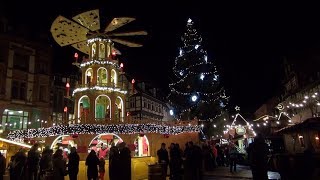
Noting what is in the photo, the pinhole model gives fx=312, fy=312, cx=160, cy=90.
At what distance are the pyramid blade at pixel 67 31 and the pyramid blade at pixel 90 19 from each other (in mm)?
415

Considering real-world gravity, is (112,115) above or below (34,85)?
below

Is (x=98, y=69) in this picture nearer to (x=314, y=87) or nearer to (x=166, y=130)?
(x=166, y=130)

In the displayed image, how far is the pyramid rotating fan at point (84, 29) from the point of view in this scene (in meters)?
27.9

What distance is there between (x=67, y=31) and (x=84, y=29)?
156 cm

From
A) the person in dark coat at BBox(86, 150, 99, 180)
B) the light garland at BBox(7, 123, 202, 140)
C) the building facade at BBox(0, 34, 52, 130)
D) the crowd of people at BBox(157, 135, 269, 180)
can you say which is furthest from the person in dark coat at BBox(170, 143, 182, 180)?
the building facade at BBox(0, 34, 52, 130)

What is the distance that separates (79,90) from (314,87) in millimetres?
25453

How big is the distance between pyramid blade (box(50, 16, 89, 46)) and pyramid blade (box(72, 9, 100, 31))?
42cm

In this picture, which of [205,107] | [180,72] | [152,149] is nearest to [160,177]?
[152,149]

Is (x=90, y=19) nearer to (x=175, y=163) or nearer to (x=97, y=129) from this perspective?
(x=97, y=129)

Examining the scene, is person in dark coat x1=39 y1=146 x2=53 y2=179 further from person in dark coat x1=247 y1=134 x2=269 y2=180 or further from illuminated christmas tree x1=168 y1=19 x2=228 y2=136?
illuminated christmas tree x1=168 y1=19 x2=228 y2=136

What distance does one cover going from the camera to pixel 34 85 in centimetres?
3872

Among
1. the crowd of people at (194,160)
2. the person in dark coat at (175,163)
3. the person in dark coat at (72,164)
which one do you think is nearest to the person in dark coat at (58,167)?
the person in dark coat at (72,164)

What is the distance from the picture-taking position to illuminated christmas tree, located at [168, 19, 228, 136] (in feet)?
119

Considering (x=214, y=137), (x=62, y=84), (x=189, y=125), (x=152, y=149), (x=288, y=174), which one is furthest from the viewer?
(x=62, y=84)
